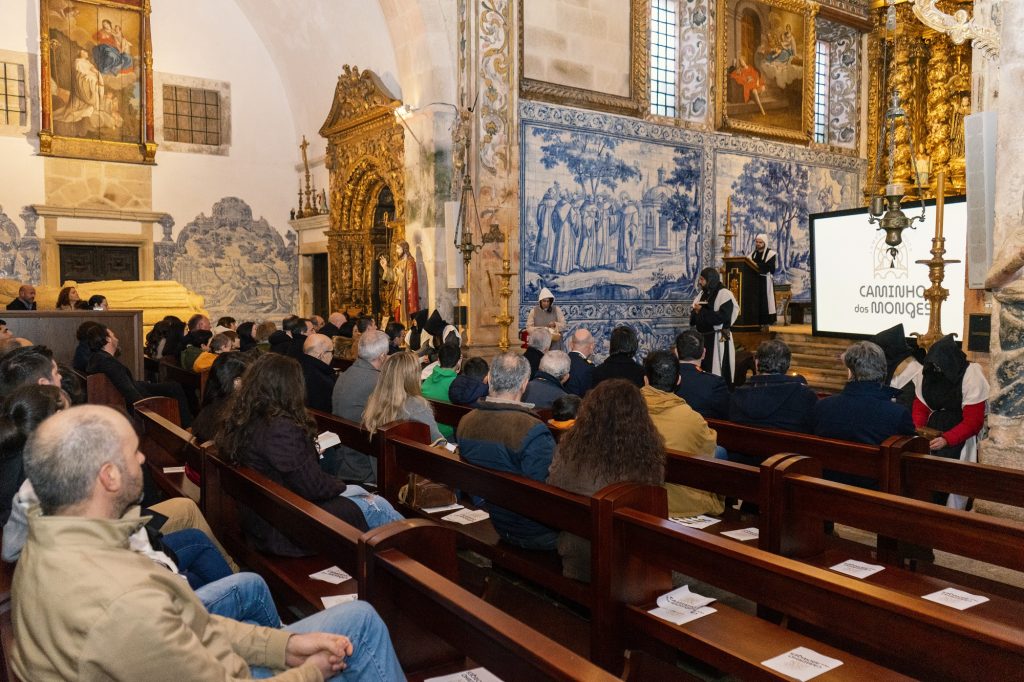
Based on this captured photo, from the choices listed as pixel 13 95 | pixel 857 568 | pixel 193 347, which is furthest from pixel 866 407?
pixel 13 95

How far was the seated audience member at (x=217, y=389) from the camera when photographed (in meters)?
4.59

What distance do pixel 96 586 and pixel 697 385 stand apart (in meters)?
4.46

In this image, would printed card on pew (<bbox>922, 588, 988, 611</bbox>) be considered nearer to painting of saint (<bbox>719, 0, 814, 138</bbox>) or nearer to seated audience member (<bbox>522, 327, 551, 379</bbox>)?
seated audience member (<bbox>522, 327, 551, 379</bbox>)

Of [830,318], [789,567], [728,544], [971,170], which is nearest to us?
[789,567]

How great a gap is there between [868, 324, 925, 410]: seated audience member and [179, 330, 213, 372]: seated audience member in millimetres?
6718

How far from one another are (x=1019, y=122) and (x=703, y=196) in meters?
9.61

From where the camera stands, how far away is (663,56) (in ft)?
46.6

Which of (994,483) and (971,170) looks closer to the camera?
(994,483)

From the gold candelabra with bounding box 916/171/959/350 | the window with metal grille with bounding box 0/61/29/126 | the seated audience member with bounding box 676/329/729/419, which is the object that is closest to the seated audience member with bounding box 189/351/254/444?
the seated audience member with bounding box 676/329/729/419

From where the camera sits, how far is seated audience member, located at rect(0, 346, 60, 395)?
4047 millimetres

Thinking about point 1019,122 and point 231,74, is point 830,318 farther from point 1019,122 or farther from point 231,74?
point 231,74


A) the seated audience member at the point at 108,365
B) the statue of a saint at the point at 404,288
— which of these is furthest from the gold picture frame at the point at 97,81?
the seated audience member at the point at 108,365

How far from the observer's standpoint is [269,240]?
17.1 metres

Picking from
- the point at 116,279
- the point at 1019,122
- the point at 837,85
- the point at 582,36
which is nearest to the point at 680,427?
the point at 1019,122
